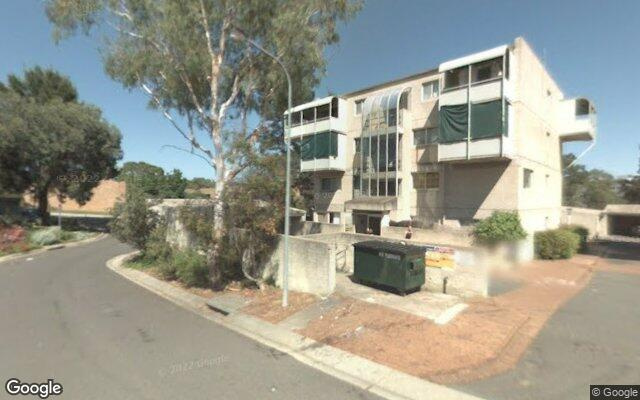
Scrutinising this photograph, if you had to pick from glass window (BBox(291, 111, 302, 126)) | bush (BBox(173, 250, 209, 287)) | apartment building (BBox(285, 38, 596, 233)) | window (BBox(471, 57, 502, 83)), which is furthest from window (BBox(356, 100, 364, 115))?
bush (BBox(173, 250, 209, 287))

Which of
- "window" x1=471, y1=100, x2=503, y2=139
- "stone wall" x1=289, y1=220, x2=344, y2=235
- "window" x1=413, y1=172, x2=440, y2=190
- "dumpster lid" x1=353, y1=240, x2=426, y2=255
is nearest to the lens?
"dumpster lid" x1=353, y1=240, x2=426, y2=255

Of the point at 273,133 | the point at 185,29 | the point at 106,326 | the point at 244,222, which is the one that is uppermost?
the point at 185,29

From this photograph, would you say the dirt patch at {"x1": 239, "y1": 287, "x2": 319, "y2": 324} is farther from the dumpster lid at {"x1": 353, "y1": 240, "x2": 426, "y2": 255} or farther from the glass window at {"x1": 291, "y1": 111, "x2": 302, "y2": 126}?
the glass window at {"x1": 291, "y1": 111, "x2": 302, "y2": 126}

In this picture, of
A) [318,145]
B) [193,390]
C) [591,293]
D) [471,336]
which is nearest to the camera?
[193,390]

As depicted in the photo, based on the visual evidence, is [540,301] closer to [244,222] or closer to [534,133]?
[244,222]

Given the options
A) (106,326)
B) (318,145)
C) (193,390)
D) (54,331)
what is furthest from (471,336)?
(318,145)

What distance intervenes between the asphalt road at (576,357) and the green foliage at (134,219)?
54.9ft

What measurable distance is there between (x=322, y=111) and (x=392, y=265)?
59.5 ft

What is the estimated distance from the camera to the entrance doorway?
23578mm

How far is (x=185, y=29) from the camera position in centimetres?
1359

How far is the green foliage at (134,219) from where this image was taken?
1780cm

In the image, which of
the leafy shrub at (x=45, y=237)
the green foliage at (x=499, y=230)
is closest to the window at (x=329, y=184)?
the green foliage at (x=499, y=230)

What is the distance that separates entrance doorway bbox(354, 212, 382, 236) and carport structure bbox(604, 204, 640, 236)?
28.2m

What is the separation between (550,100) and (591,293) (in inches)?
675
